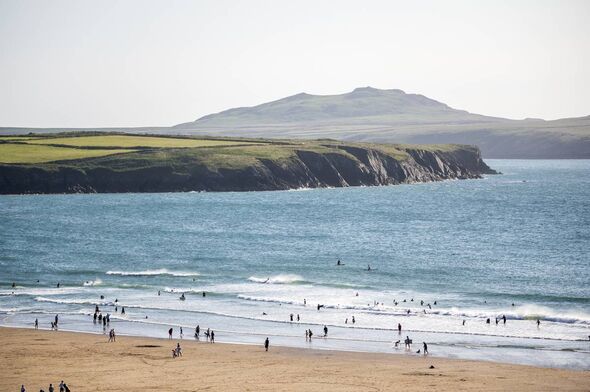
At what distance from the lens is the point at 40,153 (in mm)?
189875

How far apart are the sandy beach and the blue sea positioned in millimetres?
3504

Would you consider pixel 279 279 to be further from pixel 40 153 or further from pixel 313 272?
pixel 40 153

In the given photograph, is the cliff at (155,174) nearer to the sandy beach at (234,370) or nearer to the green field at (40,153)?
the green field at (40,153)

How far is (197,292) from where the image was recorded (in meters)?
86.2

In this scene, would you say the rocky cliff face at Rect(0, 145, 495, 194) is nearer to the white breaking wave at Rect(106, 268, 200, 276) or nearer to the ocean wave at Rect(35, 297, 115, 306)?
the white breaking wave at Rect(106, 268, 200, 276)

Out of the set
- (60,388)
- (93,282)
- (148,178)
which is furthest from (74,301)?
(148,178)

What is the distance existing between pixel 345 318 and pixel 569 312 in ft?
63.1

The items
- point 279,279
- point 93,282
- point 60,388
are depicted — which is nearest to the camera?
point 60,388

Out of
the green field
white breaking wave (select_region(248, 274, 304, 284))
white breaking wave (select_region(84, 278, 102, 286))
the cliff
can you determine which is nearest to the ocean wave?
white breaking wave (select_region(84, 278, 102, 286))

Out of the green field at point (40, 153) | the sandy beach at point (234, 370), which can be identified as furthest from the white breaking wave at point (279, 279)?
the green field at point (40, 153)

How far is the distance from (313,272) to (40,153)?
362 ft

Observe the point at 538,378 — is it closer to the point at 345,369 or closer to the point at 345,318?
the point at 345,369

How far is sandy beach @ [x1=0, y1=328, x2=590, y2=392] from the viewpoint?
52.8 m

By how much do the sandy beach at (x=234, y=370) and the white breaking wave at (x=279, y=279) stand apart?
25.8 metres
